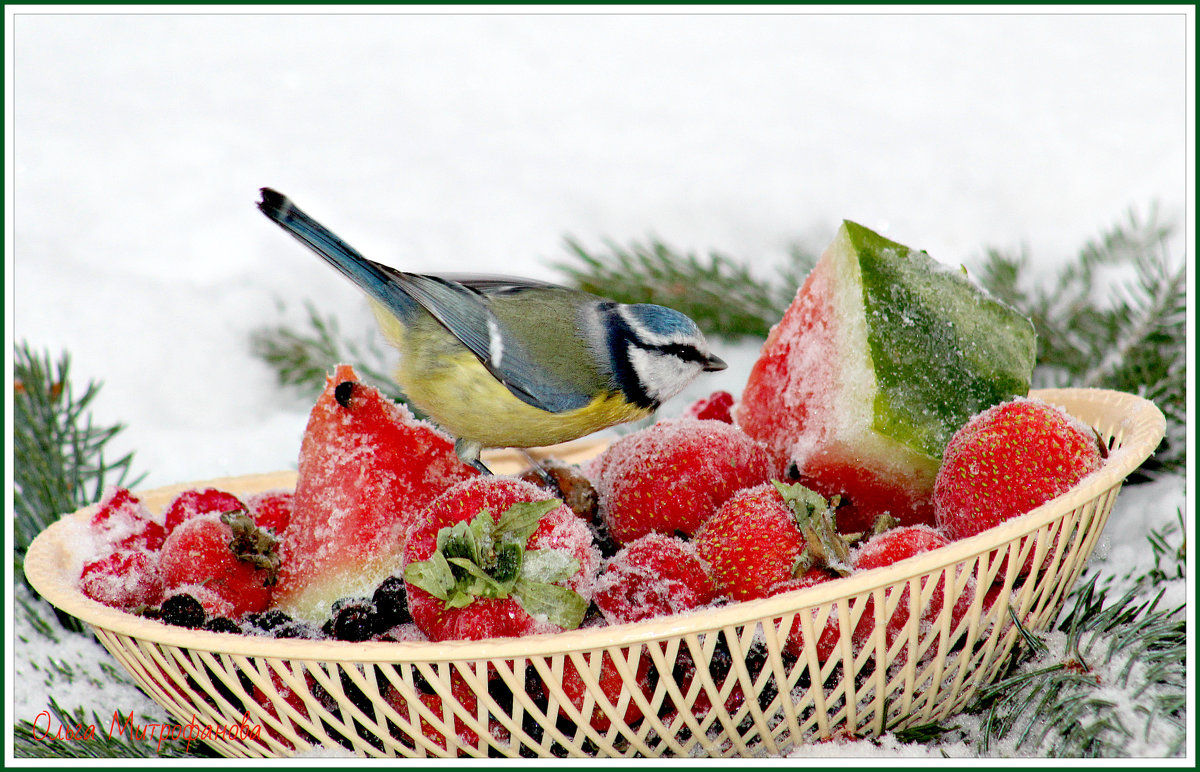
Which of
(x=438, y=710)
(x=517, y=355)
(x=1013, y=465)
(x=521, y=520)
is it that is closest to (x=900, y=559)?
(x=1013, y=465)

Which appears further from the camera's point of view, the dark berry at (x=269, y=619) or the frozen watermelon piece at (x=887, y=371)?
the frozen watermelon piece at (x=887, y=371)

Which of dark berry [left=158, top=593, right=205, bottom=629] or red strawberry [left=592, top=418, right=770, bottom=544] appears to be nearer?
dark berry [left=158, top=593, right=205, bottom=629]

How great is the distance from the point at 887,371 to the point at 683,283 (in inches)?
31.2

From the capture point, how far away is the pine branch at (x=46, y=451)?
1670 millimetres

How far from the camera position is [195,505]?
1452 millimetres

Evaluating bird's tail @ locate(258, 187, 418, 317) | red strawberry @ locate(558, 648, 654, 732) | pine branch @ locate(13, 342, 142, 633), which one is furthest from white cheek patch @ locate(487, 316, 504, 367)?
pine branch @ locate(13, 342, 142, 633)

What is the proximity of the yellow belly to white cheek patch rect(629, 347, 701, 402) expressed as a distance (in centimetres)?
5

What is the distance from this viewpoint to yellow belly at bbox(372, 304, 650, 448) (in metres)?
1.50

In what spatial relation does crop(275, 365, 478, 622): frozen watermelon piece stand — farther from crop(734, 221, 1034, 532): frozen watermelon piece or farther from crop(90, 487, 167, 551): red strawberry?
crop(734, 221, 1034, 532): frozen watermelon piece

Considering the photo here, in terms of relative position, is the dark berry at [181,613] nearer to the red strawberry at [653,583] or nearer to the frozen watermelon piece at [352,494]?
the frozen watermelon piece at [352,494]

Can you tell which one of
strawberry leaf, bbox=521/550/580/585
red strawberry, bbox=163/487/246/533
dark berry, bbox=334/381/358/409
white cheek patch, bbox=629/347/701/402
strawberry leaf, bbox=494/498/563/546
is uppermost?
dark berry, bbox=334/381/358/409

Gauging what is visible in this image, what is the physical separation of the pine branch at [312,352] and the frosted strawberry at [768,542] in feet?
3.86

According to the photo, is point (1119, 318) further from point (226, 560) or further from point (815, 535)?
point (226, 560)

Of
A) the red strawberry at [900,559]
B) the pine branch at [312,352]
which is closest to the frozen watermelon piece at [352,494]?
the red strawberry at [900,559]
